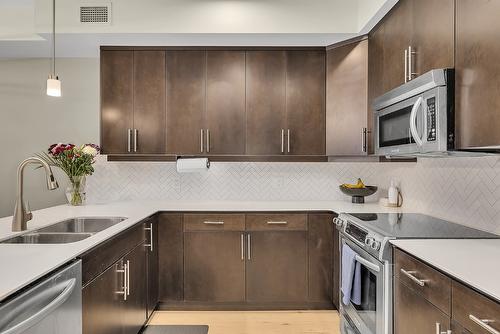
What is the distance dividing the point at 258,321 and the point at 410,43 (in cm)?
232

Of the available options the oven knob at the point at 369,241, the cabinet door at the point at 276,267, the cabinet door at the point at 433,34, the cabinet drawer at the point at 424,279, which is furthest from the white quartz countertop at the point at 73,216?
the cabinet door at the point at 433,34

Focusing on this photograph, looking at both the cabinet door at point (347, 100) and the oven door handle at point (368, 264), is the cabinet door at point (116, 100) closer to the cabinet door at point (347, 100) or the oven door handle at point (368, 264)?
the cabinet door at point (347, 100)

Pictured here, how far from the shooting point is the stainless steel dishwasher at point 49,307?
1188 mm

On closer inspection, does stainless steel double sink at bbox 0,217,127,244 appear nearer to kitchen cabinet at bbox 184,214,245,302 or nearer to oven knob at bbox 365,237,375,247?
kitchen cabinet at bbox 184,214,245,302

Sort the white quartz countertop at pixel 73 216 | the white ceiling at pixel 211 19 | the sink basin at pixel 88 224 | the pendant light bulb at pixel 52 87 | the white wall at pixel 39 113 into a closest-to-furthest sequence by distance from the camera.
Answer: the white quartz countertop at pixel 73 216
the pendant light bulb at pixel 52 87
the sink basin at pixel 88 224
the white ceiling at pixel 211 19
the white wall at pixel 39 113

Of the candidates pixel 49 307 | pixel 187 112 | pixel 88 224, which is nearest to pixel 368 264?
pixel 49 307

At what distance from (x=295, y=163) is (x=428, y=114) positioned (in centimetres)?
201

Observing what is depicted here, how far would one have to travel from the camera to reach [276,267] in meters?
3.15

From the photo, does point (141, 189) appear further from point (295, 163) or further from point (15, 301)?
point (15, 301)

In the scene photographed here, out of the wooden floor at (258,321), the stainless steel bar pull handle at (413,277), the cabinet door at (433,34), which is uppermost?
the cabinet door at (433,34)

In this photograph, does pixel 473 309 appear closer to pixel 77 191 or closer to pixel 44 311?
pixel 44 311

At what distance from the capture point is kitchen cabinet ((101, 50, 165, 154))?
11.0ft

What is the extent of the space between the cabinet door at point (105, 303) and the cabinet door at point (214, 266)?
92 centimetres

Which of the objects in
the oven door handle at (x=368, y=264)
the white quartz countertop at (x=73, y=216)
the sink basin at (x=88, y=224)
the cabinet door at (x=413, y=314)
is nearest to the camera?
the white quartz countertop at (x=73, y=216)
